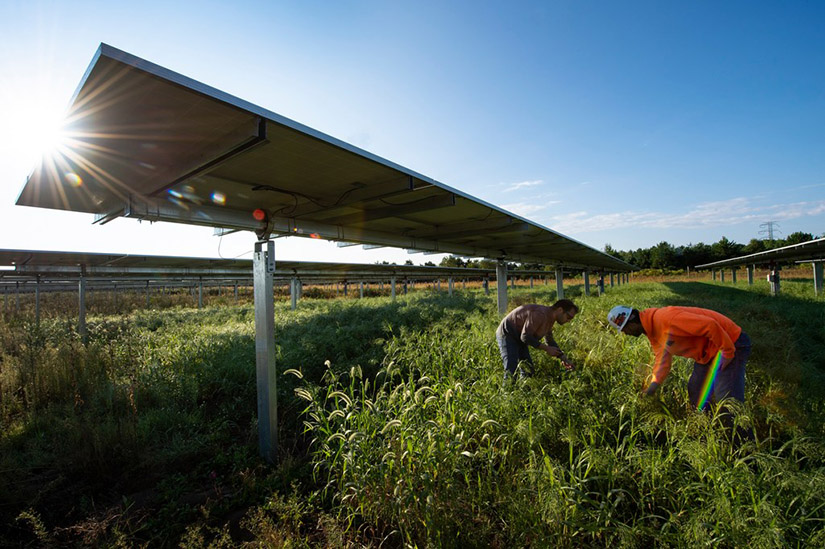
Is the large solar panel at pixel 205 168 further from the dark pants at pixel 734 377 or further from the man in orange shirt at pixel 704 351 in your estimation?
the dark pants at pixel 734 377

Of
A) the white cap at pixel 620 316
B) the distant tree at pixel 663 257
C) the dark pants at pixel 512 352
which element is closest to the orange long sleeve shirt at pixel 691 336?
the white cap at pixel 620 316

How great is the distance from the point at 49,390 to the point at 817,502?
8744 mm

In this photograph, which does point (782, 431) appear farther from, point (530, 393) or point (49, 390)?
point (49, 390)

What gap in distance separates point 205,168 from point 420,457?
3.03 m

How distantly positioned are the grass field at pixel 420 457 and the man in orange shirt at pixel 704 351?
11.2 inches

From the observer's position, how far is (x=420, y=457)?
272 cm

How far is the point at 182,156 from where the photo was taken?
125 inches

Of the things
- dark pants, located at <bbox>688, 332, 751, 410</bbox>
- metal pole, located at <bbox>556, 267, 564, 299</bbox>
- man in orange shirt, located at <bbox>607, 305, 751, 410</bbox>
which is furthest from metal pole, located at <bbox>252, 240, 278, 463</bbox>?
metal pole, located at <bbox>556, 267, 564, 299</bbox>

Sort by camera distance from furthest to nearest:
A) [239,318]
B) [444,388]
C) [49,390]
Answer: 1. [239,318]
2. [49,390]
3. [444,388]

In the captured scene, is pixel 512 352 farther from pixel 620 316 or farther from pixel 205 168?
pixel 205 168

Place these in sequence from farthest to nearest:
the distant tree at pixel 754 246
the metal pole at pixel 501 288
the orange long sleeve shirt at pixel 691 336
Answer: the distant tree at pixel 754 246 → the metal pole at pixel 501 288 → the orange long sleeve shirt at pixel 691 336

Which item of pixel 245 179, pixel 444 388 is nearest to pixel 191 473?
pixel 444 388

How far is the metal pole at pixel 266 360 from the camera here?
4.02 metres

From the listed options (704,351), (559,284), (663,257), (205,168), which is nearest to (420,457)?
(205,168)
